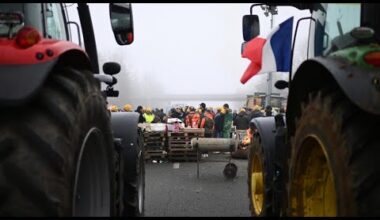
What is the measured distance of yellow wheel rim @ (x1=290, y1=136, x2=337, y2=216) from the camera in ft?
11.3

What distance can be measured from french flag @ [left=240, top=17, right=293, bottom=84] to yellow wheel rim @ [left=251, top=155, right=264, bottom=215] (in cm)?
147

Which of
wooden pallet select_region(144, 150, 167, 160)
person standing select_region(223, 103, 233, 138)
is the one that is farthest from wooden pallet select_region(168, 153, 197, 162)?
person standing select_region(223, 103, 233, 138)

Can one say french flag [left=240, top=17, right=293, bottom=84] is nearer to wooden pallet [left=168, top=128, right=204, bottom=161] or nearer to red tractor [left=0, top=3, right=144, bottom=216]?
red tractor [left=0, top=3, right=144, bottom=216]

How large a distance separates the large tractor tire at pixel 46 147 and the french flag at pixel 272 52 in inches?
201

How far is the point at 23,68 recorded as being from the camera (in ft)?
8.66

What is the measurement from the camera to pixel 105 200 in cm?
381

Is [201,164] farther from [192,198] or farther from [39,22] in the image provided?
[39,22]

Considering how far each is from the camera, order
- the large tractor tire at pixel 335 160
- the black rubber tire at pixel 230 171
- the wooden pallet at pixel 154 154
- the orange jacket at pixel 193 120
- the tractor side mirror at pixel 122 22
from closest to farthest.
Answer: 1. the large tractor tire at pixel 335 160
2. the tractor side mirror at pixel 122 22
3. the black rubber tire at pixel 230 171
4. the wooden pallet at pixel 154 154
5. the orange jacket at pixel 193 120

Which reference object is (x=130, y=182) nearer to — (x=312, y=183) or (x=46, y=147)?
(x=312, y=183)

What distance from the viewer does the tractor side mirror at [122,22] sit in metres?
4.61

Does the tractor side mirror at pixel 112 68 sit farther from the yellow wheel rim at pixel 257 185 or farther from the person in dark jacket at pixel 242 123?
the person in dark jacket at pixel 242 123

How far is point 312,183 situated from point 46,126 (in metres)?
1.90

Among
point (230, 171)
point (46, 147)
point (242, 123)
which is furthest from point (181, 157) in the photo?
point (46, 147)

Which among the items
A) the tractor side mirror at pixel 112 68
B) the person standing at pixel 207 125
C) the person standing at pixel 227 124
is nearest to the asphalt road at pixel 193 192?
the tractor side mirror at pixel 112 68
